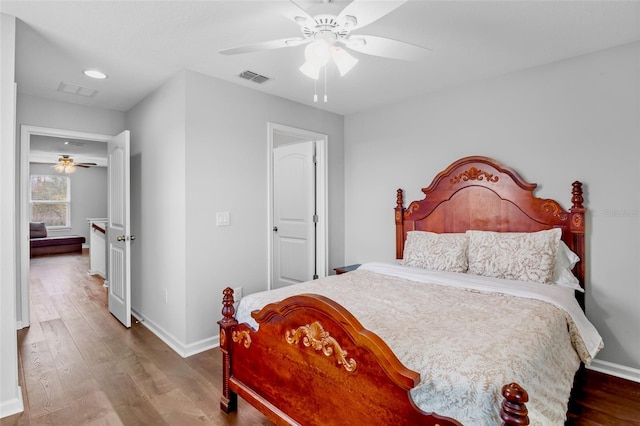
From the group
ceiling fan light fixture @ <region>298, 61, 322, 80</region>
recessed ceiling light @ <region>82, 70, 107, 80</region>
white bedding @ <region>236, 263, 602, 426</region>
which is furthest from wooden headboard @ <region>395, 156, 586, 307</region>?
recessed ceiling light @ <region>82, 70, 107, 80</region>

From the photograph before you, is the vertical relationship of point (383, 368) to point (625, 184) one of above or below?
below

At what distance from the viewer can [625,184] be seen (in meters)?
2.47

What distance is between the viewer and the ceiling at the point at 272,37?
2.01 meters

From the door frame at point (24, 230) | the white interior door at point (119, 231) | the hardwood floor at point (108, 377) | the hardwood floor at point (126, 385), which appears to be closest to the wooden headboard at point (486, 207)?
the hardwood floor at point (126, 385)

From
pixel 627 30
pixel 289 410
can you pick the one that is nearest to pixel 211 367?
pixel 289 410

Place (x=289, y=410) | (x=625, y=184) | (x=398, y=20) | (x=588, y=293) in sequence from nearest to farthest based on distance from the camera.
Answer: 1. (x=289, y=410)
2. (x=398, y=20)
3. (x=625, y=184)
4. (x=588, y=293)

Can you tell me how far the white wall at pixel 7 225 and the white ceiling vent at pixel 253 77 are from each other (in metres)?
1.51

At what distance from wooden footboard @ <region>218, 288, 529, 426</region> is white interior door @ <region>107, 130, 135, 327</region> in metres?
1.95

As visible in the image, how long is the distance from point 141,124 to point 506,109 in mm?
3651

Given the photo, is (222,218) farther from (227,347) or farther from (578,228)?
(578,228)

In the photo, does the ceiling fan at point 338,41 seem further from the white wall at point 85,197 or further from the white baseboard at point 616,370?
the white wall at point 85,197

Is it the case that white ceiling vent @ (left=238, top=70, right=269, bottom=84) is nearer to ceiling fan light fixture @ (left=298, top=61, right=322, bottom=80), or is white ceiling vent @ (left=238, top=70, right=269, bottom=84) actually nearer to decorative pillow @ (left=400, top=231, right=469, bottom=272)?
ceiling fan light fixture @ (left=298, top=61, right=322, bottom=80)

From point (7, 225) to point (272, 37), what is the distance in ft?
6.61

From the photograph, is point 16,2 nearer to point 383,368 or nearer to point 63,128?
point 63,128
